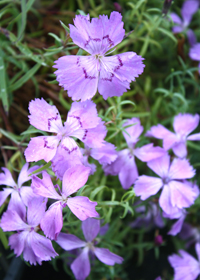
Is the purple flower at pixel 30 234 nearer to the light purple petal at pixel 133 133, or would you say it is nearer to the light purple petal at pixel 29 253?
the light purple petal at pixel 29 253

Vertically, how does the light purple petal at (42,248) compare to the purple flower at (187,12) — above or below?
below

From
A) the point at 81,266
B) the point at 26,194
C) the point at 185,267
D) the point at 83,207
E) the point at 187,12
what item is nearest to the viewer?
the point at 83,207

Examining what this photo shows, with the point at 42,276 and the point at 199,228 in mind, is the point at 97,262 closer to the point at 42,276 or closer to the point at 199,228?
the point at 42,276

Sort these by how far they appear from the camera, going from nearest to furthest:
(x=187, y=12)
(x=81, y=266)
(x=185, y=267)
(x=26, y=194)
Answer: (x=26, y=194) < (x=81, y=266) < (x=185, y=267) < (x=187, y=12)

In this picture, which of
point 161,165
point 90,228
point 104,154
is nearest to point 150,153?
point 161,165

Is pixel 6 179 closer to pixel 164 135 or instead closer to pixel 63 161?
pixel 63 161

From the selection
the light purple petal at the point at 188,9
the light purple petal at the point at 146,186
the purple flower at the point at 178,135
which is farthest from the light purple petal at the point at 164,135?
the light purple petal at the point at 188,9
